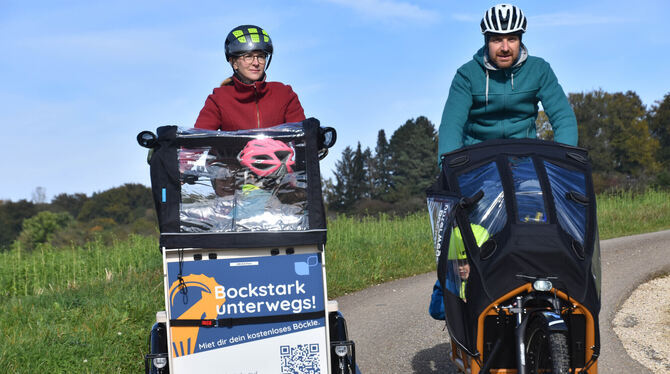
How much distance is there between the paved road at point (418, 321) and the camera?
589cm

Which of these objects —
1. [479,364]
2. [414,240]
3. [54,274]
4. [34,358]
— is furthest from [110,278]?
[479,364]

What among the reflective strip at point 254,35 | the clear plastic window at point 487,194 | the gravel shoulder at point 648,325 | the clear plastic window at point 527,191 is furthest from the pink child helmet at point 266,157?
the gravel shoulder at point 648,325

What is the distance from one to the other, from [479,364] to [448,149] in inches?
51.8

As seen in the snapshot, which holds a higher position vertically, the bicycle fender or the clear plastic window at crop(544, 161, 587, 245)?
the clear plastic window at crop(544, 161, 587, 245)

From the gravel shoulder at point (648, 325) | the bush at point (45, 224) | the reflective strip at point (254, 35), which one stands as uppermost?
the reflective strip at point (254, 35)

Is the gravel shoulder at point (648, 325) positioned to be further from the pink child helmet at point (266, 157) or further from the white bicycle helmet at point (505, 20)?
the pink child helmet at point (266, 157)

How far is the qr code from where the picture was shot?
390cm

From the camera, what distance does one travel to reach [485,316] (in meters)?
3.48

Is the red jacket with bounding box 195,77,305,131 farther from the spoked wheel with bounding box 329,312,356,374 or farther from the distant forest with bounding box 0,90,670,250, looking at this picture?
the distant forest with bounding box 0,90,670,250

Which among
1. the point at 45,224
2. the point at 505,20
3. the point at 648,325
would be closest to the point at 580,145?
the point at 45,224

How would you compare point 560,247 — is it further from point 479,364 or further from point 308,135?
point 308,135

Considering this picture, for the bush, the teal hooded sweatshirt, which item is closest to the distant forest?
the bush

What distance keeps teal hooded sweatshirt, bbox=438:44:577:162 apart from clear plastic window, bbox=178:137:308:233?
105cm

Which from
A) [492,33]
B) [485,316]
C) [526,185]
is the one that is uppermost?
[492,33]
